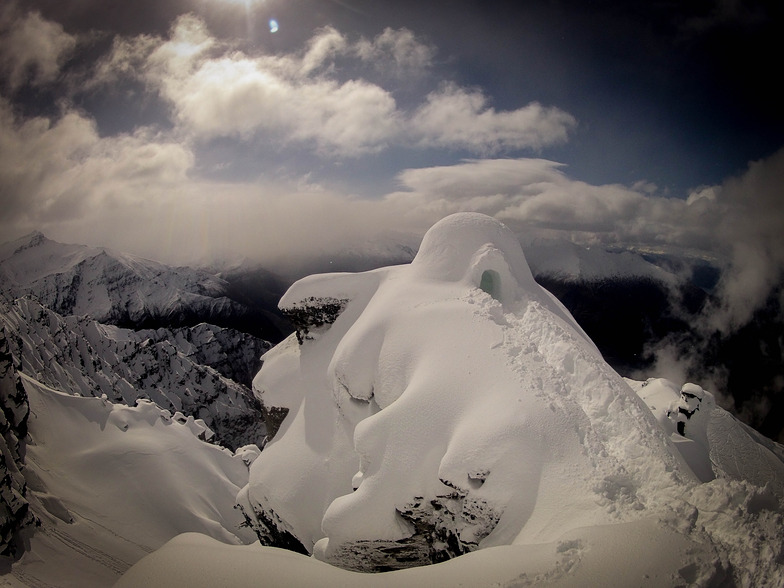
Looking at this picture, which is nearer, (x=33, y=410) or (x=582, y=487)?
(x=582, y=487)

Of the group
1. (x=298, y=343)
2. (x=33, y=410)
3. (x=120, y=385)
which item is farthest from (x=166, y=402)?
(x=298, y=343)

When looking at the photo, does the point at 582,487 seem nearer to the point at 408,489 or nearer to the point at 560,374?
the point at 560,374

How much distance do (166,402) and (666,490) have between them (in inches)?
5323

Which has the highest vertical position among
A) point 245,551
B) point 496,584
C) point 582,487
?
point 582,487

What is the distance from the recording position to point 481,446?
8.91 m

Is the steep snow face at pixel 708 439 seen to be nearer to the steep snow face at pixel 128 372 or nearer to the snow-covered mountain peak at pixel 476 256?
the snow-covered mountain peak at pixel 476 256

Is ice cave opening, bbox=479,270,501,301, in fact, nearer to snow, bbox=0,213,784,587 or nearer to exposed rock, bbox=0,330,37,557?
snow, bbox=0,213,784,587

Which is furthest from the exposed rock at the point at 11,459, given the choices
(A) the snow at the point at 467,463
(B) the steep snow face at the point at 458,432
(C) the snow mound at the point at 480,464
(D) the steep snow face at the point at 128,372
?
(D) the steep snow face at the point at 128,372

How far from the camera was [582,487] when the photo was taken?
7363 millimetres

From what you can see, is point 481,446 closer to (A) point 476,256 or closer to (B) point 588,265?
(A) point 476,256

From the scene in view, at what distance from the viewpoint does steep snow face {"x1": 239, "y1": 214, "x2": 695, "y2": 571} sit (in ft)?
25.8

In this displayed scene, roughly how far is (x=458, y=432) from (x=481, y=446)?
3.13 feet

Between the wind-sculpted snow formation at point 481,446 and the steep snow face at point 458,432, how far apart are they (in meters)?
0.05

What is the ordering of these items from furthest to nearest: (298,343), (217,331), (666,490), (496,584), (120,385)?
(217,331), (120,385), (298,343), (666,490), (496,584)
